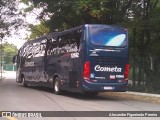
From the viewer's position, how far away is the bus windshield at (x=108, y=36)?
19.3m

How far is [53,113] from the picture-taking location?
45.5ft

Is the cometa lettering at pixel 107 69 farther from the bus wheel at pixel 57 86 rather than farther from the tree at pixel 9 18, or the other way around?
the tree at pixel 9 18

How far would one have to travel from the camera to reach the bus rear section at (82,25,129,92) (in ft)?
62.7

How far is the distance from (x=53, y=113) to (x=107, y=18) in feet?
48.1

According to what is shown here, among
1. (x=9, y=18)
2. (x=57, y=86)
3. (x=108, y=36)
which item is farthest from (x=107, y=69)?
(x=9, y=18)

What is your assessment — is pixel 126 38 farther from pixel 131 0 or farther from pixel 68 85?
pixel 131 0

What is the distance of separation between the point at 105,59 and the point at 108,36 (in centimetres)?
112

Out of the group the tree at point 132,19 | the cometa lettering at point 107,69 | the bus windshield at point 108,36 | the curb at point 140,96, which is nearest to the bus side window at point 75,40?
the bus windshield at point 108,36

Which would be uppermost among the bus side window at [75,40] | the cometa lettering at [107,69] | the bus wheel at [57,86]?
the bus side window at [75,40]

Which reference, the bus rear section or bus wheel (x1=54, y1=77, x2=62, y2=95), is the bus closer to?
the bus rear section

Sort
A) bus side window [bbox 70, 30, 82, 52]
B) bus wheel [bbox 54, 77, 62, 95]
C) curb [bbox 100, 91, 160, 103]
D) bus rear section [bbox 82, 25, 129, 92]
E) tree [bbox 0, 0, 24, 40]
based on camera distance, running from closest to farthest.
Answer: bus rear section [bbox 82, 25, 129, 92]
bus side window [bbox 70, 30, 82, 52]
curb [bbox 100, 91, 160, 103]
bus wheel [bbox 54, 77, 62, 95]
tree [bbox 0, 0, 24, 40]

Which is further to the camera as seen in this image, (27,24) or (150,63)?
(27,24)

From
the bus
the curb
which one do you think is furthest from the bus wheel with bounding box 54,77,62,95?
the curb

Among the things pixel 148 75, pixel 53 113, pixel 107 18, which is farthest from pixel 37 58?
pixel 53 113
